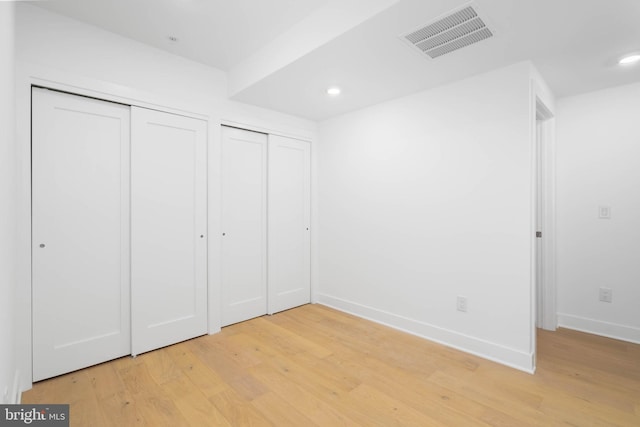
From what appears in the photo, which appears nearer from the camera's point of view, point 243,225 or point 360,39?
point 360,39

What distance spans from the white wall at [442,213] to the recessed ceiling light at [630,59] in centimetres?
72

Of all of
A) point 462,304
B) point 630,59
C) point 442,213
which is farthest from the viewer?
point 442,213

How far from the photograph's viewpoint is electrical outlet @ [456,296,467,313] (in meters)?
2.68

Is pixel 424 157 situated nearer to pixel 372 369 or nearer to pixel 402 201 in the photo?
pixel 402 201

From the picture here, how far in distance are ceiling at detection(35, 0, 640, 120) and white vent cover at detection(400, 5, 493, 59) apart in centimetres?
6

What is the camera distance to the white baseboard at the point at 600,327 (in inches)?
111

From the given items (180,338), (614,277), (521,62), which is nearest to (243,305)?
(180,338)

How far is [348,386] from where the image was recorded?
7.00 ft

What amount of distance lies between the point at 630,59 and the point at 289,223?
10.9 ft

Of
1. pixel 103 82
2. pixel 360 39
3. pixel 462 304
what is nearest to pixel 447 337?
pixel 462 304

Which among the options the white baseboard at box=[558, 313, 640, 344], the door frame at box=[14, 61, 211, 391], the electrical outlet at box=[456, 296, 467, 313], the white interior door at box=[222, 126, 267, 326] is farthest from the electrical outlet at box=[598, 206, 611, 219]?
the door frame at box=[14, 61, 211, 391]

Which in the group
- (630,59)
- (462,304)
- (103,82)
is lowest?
(462,304)

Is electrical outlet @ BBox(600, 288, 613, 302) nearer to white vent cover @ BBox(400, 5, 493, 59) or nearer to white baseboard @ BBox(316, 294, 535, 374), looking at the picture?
white baseboard @ BBox(316, 294, 535, 374)

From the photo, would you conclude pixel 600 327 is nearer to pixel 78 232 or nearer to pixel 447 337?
pixel 447 337
